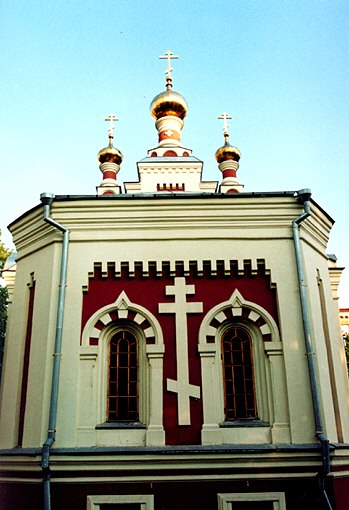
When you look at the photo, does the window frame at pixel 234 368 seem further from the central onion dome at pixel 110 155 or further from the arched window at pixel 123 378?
the central onion dome at pixel 110 155

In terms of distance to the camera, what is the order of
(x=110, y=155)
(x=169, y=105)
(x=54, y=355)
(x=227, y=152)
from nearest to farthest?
1. (x=54, y=355)
2. (x=169, y=105)
3. (x=227, y=152)
4. (x=110, y=155)

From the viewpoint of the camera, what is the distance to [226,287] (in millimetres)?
7746

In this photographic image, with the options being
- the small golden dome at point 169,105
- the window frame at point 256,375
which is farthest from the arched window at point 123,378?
the small golden dome at point 169,105

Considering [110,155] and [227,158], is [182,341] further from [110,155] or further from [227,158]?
[110,155]

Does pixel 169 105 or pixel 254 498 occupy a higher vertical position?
pixel 169 105

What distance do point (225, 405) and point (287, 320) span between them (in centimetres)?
150

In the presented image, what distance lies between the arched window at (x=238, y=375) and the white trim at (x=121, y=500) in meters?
1.49

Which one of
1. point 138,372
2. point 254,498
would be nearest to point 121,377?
point 138,372

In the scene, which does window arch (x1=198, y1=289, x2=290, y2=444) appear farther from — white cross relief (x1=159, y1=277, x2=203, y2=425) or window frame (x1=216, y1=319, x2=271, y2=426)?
white cross relief (x1=159, y1=277, x2=203, y2=425)

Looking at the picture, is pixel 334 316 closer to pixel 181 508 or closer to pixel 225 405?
pixel 225 405

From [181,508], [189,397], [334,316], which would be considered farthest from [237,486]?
[334,316]

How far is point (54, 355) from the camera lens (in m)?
7.20

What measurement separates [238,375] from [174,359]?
3.17 ft

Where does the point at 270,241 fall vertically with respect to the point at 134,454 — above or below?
above
